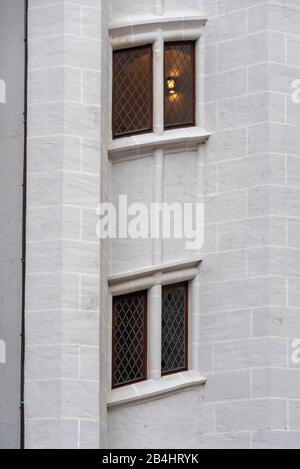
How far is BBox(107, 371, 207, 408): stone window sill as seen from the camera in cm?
2253

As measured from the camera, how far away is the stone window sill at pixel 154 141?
906 inches

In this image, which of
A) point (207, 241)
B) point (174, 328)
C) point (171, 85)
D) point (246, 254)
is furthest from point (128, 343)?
point (171, 85)

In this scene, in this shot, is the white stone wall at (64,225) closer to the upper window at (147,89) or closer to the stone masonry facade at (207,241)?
the stone masonry facade at (207,241)

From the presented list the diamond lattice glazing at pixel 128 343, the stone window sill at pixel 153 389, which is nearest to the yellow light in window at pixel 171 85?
the diamond lattice glazing at pixel 128 343

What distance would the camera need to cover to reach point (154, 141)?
23.0 meters

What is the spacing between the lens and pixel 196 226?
23062 millimetres

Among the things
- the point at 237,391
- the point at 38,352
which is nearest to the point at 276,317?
the point at 237,391

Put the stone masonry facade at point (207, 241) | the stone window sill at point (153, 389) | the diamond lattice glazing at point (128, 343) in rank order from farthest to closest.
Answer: the diamond lattice glazing at point (128, 343) < the stone window sill at point (153, 389) < the stone masonry facade at point (207, 241)

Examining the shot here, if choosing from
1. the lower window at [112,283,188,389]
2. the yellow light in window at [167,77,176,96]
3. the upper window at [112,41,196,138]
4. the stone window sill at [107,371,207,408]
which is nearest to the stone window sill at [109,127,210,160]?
the upper window at [112,41,196,138]

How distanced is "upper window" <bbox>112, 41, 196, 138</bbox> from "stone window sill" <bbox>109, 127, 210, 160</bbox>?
0.41 feet

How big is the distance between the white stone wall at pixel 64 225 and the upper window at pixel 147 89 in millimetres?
625

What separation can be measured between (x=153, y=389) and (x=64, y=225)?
6.49 feet

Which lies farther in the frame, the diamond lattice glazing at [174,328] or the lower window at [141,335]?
the diamond lattice glazing at [174,328]
